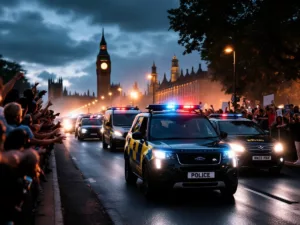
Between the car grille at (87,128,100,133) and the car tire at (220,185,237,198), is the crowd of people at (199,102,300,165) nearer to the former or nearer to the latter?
the car tire at (220,185,237,198)

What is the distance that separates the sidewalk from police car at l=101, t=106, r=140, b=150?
13383 millimetres

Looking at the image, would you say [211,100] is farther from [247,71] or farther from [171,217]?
[171,217]

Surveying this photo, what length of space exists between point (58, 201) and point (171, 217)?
2125 mm

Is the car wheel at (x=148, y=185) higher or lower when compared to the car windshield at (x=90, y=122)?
lower

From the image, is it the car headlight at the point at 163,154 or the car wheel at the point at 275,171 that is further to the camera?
the car wheel at the point at 275,171

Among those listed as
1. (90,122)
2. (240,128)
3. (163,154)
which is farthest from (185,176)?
(90,122)

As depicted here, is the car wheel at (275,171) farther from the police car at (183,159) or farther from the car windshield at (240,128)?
the police car at (183,159)

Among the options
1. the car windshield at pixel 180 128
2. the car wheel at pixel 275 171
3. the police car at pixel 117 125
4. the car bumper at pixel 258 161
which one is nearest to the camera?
the car windshield at pixel 180 128

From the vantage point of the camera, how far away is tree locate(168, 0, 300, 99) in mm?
31734

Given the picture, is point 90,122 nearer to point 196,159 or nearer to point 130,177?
point 130,177

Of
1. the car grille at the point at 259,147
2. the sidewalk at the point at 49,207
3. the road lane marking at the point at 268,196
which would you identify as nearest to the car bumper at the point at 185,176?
the road lane marking at the point at 268,196

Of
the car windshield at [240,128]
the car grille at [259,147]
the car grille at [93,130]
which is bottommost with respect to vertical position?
the car grille at [93,130]

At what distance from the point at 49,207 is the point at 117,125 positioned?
697 inches

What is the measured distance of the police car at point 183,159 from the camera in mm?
10094
